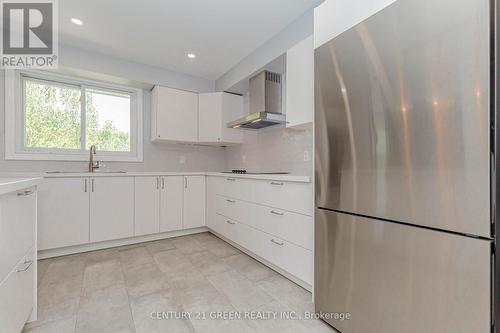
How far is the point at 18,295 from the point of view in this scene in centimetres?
111

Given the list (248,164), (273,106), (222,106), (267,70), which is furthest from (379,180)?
(222,106)

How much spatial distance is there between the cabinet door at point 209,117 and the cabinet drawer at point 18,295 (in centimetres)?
256

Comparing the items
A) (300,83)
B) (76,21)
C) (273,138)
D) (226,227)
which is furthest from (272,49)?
(226,227)

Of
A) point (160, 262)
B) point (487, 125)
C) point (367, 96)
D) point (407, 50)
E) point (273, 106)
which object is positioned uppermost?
point (273, 106)

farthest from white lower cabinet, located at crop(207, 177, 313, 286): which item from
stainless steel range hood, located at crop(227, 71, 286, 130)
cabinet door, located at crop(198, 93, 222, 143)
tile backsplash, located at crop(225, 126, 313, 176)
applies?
cabinet door, located at crop(198, 93, 222, 143)

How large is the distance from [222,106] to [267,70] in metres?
0.98

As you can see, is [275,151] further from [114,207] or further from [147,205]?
[114,207]

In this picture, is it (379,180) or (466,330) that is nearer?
(466,330)

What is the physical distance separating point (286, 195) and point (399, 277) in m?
1.03

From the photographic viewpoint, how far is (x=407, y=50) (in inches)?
39.6

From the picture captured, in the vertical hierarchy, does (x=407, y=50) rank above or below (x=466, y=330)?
above

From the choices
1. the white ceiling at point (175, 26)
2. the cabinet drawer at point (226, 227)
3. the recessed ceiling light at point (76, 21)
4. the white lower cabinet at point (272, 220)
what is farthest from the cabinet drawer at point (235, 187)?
the recessed ceiling light at point (76, 21)

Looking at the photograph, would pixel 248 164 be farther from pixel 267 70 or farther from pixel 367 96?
pixel 367 96

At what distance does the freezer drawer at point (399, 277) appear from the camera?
0.84 m
